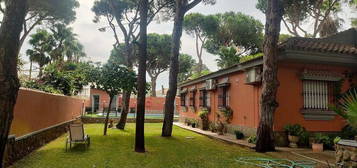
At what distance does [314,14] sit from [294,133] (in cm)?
1412

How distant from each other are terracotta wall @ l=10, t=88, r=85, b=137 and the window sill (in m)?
8.84

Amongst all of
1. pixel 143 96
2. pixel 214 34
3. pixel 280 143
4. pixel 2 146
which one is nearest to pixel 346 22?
pixel 214 34

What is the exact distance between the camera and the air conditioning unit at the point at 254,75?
9.52m

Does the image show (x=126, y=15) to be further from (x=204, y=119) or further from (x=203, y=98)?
(x=204, y=119)

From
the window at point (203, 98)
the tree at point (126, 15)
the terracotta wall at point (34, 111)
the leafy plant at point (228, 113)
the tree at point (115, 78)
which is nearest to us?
the terracotta wall at point (34, 111)

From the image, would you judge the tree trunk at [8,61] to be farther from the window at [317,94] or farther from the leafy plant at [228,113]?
the leafy plant at [228,113]

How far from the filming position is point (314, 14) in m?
19.6

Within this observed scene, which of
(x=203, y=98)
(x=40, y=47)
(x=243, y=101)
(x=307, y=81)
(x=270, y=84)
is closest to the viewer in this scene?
(x=270, y=84)

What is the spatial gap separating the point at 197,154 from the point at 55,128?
21.5 ft

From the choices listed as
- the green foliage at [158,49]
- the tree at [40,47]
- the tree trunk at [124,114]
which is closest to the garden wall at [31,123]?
the tree trunk at [124,114]

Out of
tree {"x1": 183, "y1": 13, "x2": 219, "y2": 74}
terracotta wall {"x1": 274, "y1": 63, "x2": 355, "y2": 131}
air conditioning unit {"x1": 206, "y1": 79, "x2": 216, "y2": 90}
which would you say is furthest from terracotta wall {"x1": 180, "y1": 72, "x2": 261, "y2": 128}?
tree {"x1": 183, "y1": 13, "x2": 219, "y2": 74}

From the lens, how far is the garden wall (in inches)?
247

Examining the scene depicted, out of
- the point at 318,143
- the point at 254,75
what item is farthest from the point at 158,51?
the point at 318,143

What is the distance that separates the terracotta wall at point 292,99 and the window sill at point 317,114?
118 mm
